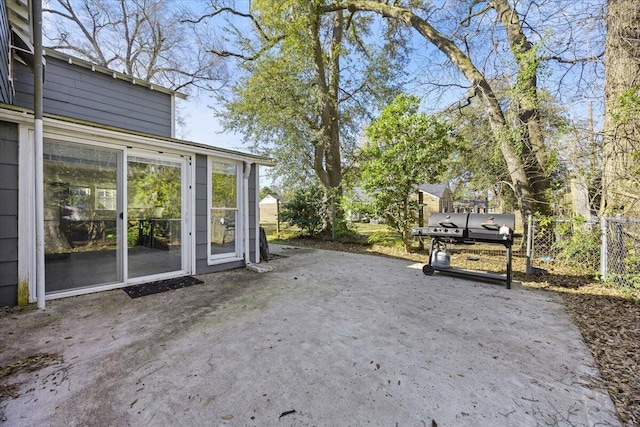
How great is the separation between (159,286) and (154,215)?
146 cm

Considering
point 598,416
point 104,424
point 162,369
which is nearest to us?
point 104,424

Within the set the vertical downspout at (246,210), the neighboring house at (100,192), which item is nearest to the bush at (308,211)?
the neighboring house at (100,192)

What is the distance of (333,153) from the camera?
10.5 m

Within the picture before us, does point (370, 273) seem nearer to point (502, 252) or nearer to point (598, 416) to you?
point (598, 416)

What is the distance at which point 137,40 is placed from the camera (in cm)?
1382

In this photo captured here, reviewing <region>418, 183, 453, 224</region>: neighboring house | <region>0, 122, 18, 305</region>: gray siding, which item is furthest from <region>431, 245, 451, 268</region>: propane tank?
<region>418, 183, 453, 224</region>: neighboring house

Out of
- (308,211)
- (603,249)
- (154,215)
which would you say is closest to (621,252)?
(603,249)

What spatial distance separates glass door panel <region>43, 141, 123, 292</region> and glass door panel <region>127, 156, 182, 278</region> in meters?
0.27

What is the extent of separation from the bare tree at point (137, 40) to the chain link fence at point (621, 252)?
1520 centimetres

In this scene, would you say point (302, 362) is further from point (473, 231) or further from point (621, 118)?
point (621, 118)

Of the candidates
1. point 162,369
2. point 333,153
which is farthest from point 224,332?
point 333,153

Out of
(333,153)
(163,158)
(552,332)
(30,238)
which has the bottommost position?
(552,332)

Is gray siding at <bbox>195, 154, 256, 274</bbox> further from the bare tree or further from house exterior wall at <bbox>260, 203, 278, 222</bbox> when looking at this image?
house exterior wall at <bbox>260, 203, 278, 222</bbox>

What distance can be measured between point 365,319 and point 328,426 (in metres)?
1.59
